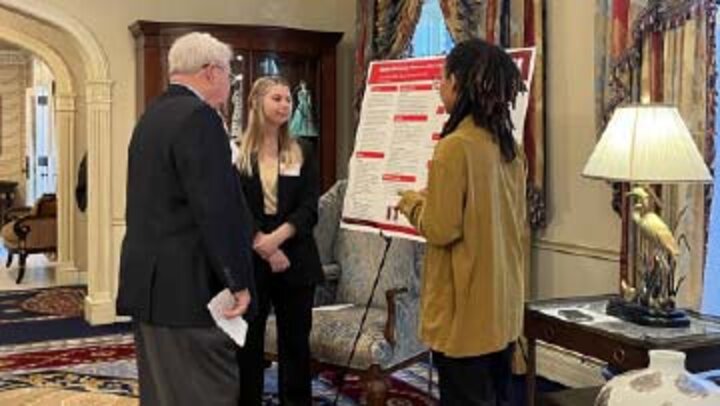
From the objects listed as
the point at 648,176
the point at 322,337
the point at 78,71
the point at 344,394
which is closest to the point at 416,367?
the point at 344,394

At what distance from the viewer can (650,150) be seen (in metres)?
2.76

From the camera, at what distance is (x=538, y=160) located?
4262 millimetres

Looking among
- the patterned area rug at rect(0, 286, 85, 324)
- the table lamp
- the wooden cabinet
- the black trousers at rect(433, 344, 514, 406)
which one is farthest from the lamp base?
the patterned area rug at rect(0, 286, 85, 324)

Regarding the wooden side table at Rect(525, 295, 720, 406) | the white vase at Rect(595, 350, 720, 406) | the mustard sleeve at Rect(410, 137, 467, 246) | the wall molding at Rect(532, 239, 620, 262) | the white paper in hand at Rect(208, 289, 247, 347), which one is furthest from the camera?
the wall molding at Rect(532, 239, 620, 262)

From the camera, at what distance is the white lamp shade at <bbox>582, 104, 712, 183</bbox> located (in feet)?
8.96

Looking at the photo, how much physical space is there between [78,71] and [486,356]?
6413 millimetres

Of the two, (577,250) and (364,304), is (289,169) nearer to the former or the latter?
(364,304)

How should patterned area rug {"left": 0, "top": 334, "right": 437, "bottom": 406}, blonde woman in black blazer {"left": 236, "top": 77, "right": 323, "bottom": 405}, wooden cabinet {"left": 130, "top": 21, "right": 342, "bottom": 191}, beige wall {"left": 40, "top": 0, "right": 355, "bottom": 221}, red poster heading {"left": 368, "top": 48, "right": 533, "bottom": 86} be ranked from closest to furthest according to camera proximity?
red poster heading {"left": 368, "top": 48, "right": 533, "bottom": 86}
blonde woman in black blazer {"left": 236, "top": 77, "right": 323, "bottom": 405}
patterned area rug {"left": 0, "top": 334, "right": 437, "bottom": 406}
wooden cabinet {"left": 130, "top": 21, "right": 342, "bottom": 191}
beige wall {"left": 40, "top": 0, "right": 355, "bottom": 221}

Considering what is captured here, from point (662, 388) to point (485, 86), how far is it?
1279 mm

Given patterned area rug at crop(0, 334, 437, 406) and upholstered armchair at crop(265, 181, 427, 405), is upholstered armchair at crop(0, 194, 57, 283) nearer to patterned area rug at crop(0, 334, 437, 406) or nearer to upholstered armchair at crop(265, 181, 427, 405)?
patterned area rug at crop(0, 334, 437, 406)

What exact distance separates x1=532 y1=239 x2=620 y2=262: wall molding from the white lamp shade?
1192mm

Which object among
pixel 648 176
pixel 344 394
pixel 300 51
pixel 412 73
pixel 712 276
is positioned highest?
pixel 300 51

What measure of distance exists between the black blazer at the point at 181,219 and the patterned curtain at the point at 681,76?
186 centimetres

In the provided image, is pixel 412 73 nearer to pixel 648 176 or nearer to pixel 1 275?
pixel 648 176
